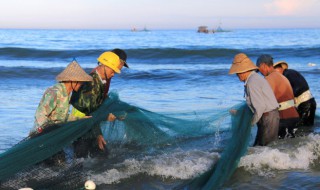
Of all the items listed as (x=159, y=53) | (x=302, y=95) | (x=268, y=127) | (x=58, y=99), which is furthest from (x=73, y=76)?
(x=159, y=53)

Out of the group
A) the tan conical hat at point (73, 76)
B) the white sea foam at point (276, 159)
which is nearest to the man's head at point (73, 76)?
the tan conical hat at point (73, 76)

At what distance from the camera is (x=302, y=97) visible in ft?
27.3

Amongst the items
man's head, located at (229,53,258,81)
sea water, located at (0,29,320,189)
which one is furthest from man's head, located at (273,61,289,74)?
man's head, located at (229,53,258,81)

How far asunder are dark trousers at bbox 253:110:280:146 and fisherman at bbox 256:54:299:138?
0.68 metres

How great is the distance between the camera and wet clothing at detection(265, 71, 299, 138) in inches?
261

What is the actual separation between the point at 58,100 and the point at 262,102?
7.84 feet

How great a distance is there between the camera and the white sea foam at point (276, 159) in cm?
617

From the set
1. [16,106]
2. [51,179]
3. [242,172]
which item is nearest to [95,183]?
[51,179]

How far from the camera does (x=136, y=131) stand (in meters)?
6.08

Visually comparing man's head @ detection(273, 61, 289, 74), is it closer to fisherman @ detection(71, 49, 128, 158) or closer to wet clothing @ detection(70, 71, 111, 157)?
fisherman @ detection(71, 49, 128, 158)

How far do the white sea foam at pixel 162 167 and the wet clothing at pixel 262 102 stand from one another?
719 millimetres

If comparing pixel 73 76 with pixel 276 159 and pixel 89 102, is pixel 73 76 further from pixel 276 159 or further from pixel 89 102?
pixel 276 159

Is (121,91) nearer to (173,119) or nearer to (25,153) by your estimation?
(173,119)

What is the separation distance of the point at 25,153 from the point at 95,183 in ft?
3.35
